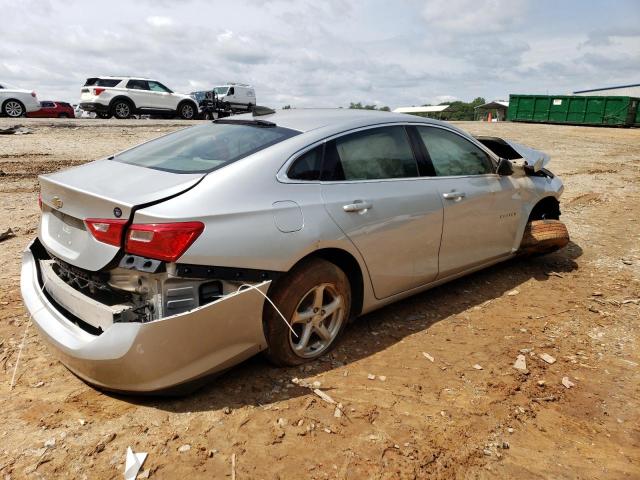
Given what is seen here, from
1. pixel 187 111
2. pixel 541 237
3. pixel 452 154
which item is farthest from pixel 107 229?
pixel 187 111

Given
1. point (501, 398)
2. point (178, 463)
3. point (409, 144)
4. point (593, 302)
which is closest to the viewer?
point (178, 463)

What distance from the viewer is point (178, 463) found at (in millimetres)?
2348

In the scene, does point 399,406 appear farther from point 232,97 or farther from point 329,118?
point 232,97

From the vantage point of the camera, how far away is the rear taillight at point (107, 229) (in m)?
2.46

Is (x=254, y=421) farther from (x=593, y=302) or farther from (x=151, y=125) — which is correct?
(x=151, y=125)

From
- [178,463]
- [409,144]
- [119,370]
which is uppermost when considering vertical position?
[409,144]

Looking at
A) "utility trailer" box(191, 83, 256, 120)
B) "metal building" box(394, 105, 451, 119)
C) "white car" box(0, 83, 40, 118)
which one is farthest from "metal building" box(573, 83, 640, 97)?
"white car" box(0, 83, 40, 118)

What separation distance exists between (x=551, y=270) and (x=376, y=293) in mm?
2559

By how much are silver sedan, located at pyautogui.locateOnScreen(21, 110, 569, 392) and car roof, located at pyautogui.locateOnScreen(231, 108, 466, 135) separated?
16 millimetres

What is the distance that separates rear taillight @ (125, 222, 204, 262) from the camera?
241 cm

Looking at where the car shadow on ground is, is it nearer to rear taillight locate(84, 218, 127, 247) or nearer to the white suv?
rear taillight locate(84, 218, 127, 247)

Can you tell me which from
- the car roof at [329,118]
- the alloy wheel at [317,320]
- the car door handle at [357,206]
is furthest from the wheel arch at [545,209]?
the alloy wheel at [317,320]

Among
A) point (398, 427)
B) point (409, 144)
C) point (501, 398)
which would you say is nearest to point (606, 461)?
point (501, 398)

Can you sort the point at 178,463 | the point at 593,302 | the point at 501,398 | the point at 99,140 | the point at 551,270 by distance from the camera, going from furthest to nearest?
the point at 99,140 → the point at 551,270 → the point at 593,302 → the point at 501,398 → the point at 178,463
